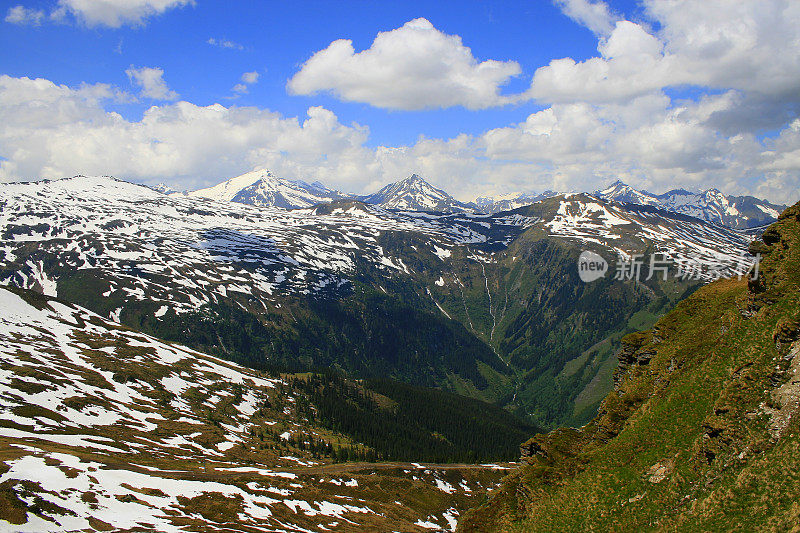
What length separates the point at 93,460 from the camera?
7556 centimetres

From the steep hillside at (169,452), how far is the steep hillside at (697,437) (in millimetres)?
44083

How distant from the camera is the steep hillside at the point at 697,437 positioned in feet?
99.9

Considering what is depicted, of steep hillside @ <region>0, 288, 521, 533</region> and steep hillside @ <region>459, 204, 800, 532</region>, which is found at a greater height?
steep hillside @ <region>459, 204, 800, 532</region>

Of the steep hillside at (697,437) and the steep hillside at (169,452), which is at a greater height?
the steep hillside at (697,437)

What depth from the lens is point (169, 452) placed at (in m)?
104

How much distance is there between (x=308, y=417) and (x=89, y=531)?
133 metres

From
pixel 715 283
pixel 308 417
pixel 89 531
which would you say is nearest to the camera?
pixel 89 531

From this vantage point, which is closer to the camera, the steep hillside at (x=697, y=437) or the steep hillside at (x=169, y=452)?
the steep hillside at (x=697, y=437)

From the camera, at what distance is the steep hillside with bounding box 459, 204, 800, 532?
3044 cm

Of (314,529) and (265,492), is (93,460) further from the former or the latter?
(314,529)

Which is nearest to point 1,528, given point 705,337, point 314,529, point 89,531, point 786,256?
point 89,531

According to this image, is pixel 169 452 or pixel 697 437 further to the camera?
pixel 169 452

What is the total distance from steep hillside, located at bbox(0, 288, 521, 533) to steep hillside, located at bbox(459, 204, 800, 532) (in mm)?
44083

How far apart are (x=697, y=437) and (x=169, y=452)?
105066mm
